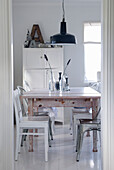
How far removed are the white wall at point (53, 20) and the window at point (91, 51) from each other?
13cm

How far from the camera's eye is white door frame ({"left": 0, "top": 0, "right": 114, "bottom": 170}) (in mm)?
2236

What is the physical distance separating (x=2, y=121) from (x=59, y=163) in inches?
62.3

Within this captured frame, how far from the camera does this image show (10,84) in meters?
2.28

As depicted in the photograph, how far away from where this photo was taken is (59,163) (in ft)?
11.8

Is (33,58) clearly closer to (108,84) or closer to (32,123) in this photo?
(32,123)

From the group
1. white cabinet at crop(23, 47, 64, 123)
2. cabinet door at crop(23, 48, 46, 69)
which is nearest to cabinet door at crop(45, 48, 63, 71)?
white cabinet at crop(23, 47, 64, 123)

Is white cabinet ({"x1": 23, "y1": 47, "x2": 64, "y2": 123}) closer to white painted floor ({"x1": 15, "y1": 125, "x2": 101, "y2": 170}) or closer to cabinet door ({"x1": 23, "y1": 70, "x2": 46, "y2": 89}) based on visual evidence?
cabinet door ({"x1": 23, "y1": 70, "x2": 46, "y2": 89})

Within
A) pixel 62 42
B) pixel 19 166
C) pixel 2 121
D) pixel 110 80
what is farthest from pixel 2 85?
pixel 62 42

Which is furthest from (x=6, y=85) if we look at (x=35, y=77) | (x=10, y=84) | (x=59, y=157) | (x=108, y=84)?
(x=35, y=77)

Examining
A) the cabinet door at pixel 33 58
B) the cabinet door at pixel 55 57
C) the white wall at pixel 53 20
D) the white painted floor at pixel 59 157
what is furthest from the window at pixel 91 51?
the white painted floor at pixel 59 157

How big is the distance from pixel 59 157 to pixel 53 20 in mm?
3645

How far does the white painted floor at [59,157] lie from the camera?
346 cm

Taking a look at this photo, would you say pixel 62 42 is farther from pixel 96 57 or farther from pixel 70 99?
pixel 96 57

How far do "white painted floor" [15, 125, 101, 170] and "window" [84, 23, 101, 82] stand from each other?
219 cm
